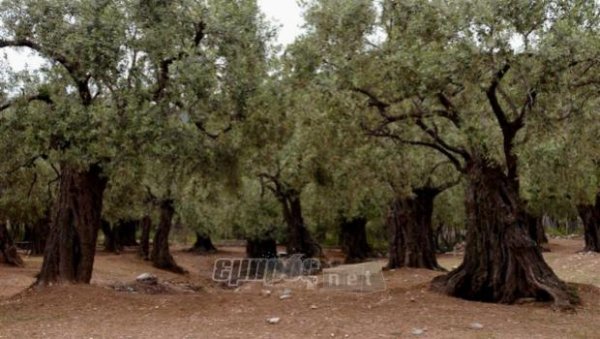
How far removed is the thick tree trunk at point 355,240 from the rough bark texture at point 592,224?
37.5 ft

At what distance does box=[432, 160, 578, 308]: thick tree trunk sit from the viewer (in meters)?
12.8

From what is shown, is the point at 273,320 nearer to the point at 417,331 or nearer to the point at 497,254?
the point at 417,331

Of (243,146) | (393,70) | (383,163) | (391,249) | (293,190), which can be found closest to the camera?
(393,70)

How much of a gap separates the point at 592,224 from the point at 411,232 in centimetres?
1499

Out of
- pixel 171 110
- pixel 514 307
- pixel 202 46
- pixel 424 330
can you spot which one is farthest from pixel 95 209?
pixel 514 307

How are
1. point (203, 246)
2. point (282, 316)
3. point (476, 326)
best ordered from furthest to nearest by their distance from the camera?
point (203, 246) → point (282, 316) → point (476, 326)

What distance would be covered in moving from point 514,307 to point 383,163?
215 inches

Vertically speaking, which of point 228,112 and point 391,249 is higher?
point 228,112

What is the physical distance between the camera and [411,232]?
2297cm

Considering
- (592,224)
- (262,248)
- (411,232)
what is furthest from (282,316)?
(592,224)

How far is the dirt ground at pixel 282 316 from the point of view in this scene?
976cm

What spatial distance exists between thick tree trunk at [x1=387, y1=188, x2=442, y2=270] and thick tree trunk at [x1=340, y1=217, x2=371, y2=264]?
11753 millimetres

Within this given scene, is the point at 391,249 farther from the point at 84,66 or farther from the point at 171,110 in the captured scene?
the point at 84,66

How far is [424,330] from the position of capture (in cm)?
976
